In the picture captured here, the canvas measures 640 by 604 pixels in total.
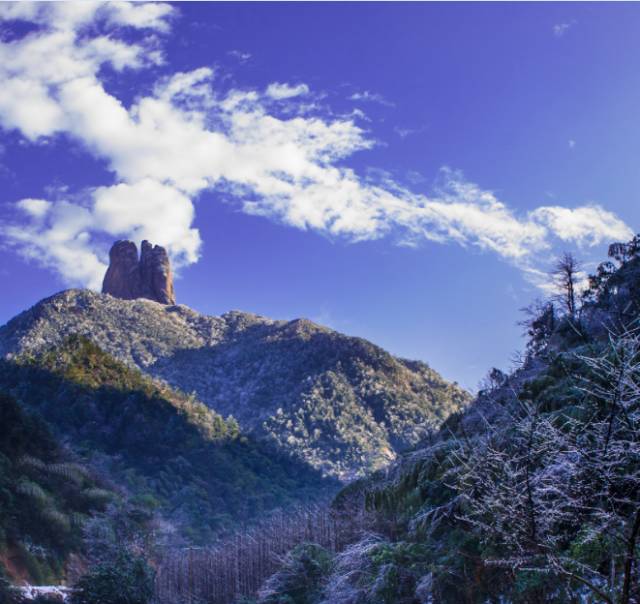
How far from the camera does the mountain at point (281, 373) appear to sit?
8994cm

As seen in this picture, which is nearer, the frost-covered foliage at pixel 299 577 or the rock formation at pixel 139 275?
the frost-covered foliage at pixel 299 577

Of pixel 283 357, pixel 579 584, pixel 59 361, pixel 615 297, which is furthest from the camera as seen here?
pixel 283 357

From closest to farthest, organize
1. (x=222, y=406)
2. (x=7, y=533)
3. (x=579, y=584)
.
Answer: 1. (x=579, y=584)
2. (x=7, y=533)
3. (x=222, y=406)

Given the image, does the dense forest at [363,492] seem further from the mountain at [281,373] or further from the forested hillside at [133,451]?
the mountain at [281,373]

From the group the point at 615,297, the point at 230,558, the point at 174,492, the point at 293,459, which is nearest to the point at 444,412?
the point at 293,459

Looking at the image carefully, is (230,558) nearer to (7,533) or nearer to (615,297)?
(7,533)

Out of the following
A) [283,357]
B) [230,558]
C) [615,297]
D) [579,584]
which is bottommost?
[230,558]

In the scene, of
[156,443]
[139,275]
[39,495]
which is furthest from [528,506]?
[139,275]

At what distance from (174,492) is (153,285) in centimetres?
10629

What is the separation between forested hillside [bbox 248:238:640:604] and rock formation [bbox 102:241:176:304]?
486ft

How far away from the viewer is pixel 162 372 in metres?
119

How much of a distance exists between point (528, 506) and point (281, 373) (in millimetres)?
107626

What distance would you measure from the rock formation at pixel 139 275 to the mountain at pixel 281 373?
17.1m

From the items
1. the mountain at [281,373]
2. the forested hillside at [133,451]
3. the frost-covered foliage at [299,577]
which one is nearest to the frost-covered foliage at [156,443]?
the forested hillside at [133,451]
